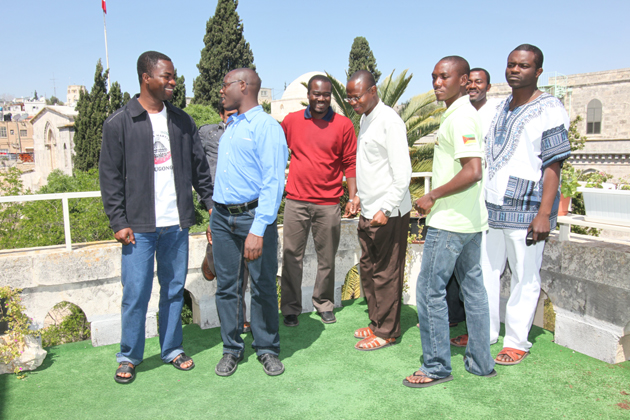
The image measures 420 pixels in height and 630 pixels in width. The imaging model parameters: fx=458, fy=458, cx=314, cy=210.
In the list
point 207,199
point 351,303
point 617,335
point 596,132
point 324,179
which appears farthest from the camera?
point 596,132

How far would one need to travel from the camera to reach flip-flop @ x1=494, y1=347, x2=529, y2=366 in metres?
3.35

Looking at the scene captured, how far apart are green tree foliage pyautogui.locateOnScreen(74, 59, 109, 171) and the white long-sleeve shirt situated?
25.0 m

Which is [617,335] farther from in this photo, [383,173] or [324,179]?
[324,179]

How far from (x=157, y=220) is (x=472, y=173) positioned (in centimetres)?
213

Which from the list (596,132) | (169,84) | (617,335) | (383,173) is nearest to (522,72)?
(383,173)

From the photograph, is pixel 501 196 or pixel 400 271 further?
pixel 400 271

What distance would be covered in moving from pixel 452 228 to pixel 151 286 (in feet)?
7.05

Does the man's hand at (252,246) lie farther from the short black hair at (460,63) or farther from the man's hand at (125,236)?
the short black hair at (460,63)

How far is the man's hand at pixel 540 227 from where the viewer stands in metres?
3.18

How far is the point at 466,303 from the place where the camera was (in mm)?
3105

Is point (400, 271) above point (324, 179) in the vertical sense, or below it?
below

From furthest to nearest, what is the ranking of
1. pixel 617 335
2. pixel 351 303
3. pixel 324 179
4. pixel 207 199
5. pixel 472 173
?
1. pixel 351 303
2. pixel 324 179
3. pixel 207 199
4. pixel 617 335
5. pixel 472 173

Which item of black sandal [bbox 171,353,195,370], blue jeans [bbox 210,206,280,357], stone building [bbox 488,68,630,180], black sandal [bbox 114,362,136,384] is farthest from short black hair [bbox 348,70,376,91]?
stone building [bbox 488,68,630,180]

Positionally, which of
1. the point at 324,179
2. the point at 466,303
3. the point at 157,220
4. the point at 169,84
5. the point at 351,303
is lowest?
the point at 351,303
